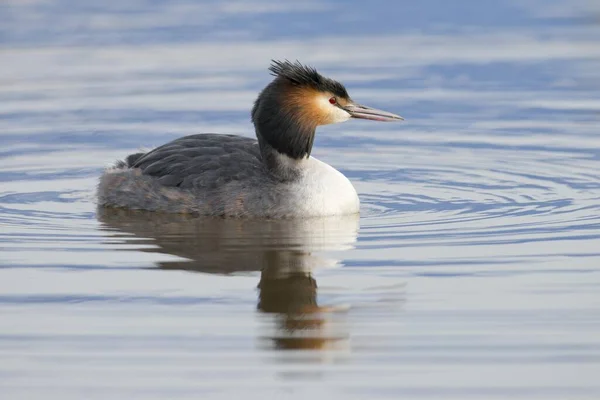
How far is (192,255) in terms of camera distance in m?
10.4

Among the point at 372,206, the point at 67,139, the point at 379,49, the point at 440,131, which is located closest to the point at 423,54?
the point at 379,49

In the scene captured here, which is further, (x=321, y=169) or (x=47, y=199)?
(x=47, y=199)

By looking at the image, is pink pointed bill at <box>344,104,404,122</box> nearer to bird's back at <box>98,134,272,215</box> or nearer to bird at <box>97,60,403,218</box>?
bird at <box>97,60,403,218</box>

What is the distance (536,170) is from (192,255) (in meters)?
4.20

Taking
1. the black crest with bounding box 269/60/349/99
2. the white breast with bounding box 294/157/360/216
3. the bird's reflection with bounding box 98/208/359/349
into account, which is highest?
the black crest with bounding box 269/60/349/99

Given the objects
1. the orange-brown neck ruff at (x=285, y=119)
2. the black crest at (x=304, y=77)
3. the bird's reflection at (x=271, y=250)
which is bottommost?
the bird's reflection at (x=271, y=250)

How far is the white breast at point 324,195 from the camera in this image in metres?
11.6

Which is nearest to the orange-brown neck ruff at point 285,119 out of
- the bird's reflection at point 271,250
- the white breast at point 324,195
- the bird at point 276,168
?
the bird at point 276,168

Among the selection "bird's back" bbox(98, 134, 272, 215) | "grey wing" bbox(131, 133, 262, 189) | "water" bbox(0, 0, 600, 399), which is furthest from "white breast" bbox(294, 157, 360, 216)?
"grey wing" bbox(131, 133, 262, 189)

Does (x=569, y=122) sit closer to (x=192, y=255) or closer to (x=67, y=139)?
(x=67, y=139)

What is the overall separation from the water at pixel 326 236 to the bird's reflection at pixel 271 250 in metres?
0.02

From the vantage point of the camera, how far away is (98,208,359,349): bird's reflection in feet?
27.9

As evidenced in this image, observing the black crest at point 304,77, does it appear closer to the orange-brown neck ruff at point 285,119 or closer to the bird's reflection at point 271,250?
the orange-brown neck ruff at point 285,119

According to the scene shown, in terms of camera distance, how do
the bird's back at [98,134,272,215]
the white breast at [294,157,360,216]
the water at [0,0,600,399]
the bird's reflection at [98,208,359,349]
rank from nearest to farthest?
the water at [0,0,600,399] → the bird's reflection at [98,208,359,349] → the white breast at [294,157,360,216] → the bird's back at [98,134,272,215]
